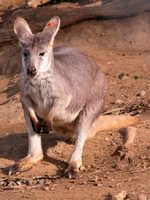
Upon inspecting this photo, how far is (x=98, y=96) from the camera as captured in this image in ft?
20.5

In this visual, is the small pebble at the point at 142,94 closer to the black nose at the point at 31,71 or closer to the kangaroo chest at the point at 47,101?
the kangaroo chest at the point at 47,101

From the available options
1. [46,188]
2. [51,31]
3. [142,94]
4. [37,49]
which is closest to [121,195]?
[46,188]

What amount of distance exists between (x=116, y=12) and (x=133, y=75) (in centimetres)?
207

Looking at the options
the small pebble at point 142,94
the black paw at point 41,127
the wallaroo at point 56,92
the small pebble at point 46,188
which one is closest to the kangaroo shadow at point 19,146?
the wallaroo at point 56,92

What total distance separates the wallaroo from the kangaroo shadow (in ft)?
0.50

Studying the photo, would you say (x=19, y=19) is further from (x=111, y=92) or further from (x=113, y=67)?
(x=113, y=67)

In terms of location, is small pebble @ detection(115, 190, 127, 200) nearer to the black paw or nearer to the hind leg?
the hind leg

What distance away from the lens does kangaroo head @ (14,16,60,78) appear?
5365mm

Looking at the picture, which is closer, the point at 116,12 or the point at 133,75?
the point at 133,75

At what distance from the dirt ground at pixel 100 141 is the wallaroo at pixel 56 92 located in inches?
6.5

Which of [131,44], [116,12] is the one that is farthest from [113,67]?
[116,12]

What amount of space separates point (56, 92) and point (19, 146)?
971 mm

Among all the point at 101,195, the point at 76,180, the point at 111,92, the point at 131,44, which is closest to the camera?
the point at 101,195

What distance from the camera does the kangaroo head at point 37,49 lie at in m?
5.37
